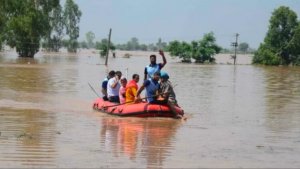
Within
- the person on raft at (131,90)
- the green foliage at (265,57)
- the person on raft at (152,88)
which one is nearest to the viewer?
the person on raft at (152,88)

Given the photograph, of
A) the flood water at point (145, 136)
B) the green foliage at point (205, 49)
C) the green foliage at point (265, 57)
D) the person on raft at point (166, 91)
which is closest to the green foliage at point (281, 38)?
the green foliage at point (265, 57)

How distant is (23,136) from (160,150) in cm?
261

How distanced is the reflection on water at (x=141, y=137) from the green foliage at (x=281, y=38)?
197 ft

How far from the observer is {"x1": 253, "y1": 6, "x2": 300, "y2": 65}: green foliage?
241 feet

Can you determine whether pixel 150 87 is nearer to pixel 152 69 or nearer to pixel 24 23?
pixel 152 69

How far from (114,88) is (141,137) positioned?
489cm

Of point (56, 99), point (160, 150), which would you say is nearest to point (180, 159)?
point (160, 150)

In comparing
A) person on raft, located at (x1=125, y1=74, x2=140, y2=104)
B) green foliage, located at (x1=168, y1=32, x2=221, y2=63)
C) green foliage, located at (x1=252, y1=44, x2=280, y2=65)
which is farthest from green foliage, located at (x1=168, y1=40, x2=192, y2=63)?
person on raft, located at (x1=125, y1=74, x2=140, y2=104)

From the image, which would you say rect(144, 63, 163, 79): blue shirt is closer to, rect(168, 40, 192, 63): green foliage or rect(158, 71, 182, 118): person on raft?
rect(158, 71, 182, 118): person on raft

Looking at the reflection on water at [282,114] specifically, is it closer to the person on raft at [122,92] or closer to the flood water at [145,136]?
the flood water at [145,136]

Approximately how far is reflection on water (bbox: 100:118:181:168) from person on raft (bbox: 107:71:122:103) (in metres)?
1.68

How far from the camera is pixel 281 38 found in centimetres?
7438

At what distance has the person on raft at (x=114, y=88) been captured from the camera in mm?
16531

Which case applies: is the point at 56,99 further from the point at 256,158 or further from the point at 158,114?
the point at 256,158
